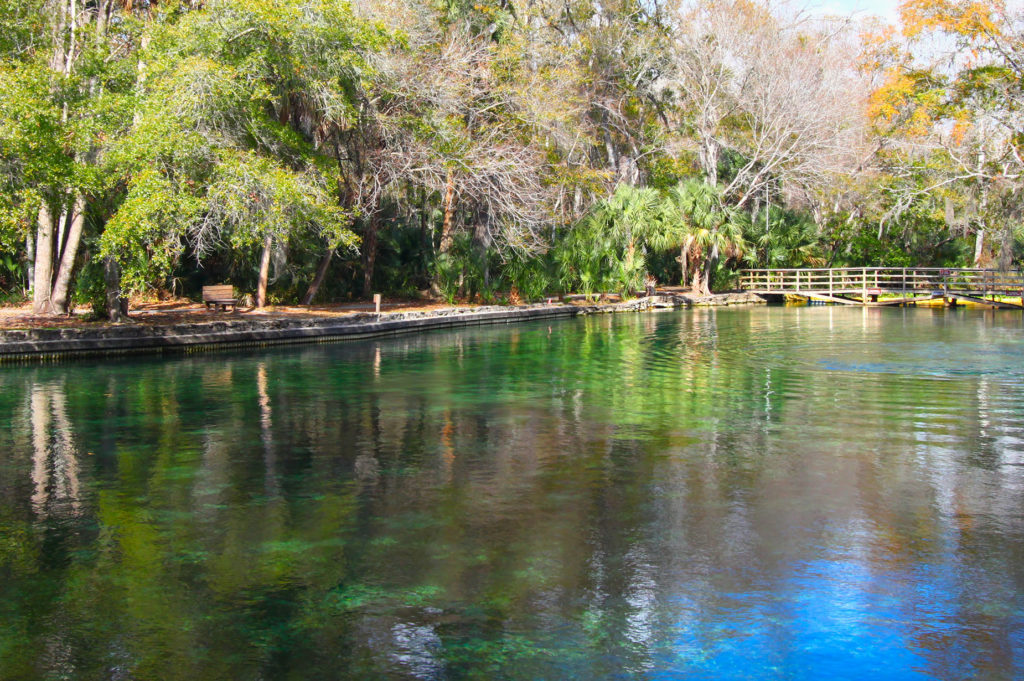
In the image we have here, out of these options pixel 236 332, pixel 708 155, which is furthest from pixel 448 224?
pixel 708 155

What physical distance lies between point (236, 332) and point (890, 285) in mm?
33196

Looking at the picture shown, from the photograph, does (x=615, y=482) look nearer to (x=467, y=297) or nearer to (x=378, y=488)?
(x=378, y=488)

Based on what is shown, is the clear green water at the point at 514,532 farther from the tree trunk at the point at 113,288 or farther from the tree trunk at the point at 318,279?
the tree trunk at the point at 318,279

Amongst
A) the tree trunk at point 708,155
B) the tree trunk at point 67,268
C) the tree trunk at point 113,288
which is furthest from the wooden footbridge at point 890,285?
the tree trunk at point 67,268

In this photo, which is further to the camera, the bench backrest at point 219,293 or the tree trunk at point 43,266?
the bench backrest at point 219,293

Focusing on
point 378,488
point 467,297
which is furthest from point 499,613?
point 467,297

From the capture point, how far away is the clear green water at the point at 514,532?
5070mm

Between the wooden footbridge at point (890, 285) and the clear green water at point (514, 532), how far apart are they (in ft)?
85.7

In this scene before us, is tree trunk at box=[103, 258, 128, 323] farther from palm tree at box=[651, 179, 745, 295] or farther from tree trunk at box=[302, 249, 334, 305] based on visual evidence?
palm tree at box=[651, 179, 745, 295]

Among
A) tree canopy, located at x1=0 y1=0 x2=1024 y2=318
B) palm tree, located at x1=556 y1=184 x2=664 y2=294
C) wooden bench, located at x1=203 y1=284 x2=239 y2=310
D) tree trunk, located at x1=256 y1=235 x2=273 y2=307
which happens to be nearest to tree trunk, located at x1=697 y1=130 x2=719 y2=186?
tree canopy, located at x1=0 y1=0 x2=1024 y2=318

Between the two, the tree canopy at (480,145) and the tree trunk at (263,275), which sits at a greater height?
the tree canopy at (480,145)

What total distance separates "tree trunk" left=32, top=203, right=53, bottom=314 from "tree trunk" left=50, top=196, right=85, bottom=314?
197 millimetres

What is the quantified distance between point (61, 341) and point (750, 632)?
17565mm

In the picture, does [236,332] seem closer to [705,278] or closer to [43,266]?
[43,266]
